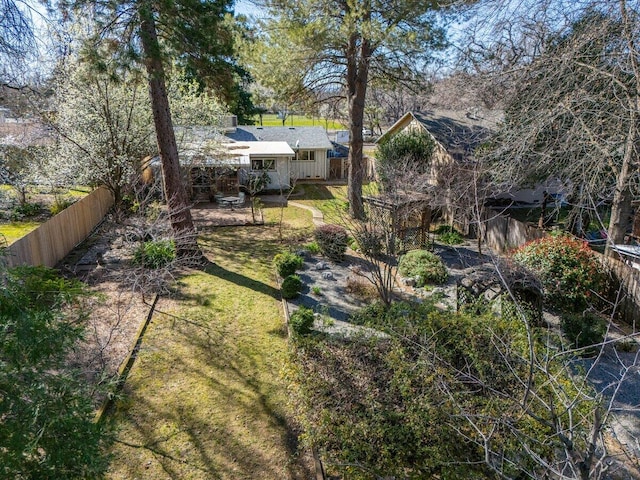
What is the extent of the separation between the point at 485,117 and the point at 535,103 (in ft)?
23.7

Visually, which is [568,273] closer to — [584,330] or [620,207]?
[584,330]

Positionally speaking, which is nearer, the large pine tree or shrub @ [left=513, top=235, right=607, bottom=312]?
the large pine tree

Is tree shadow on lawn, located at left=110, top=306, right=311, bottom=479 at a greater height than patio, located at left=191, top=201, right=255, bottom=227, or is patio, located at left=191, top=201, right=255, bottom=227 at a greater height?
patio, located at left=191, top=201, right=255, bottom=227

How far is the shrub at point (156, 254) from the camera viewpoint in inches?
464

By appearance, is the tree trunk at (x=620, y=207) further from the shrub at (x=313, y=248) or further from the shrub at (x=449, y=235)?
the shrub at (x=313, y=248)

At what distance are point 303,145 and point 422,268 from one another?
53.3ft

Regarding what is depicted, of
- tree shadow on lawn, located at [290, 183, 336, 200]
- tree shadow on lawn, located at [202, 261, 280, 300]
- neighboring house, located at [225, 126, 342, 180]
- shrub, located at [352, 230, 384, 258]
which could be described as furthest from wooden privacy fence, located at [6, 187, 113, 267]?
neighboring house, located at [225, 126, 342, 180]

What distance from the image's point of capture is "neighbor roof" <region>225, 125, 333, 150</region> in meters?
26.7

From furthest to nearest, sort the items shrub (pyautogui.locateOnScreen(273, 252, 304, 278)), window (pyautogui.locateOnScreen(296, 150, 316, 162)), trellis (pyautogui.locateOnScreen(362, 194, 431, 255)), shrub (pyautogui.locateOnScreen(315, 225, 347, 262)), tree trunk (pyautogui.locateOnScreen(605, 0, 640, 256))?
window (pyautogui.locateOnScreen(296, 150, 316, 162)) < shrub (pyautogui.locateOnScreen(315, 225, 347, 262)) < trellis (pyautogui.locateOnScreen(362, 194, 431, 255)) < shrub (pyautogui.locateOnScreen(273, 252, 304, 278)) < tree trunk (pyautogui.locateOnScreen(605, 0, 640, 256))

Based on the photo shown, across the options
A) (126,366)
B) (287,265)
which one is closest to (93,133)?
(287,265)

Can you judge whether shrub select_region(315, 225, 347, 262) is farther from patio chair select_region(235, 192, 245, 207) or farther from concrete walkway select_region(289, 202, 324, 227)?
patio chair select_region(235, 192, 245, 207)

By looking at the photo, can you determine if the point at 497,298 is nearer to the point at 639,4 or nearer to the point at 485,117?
the point at 639,4

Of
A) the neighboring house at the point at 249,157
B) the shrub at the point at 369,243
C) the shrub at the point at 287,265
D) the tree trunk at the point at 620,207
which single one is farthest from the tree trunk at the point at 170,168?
the tree trunk at the point at 620,207

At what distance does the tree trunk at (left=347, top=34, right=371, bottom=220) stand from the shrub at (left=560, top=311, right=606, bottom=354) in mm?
8846
